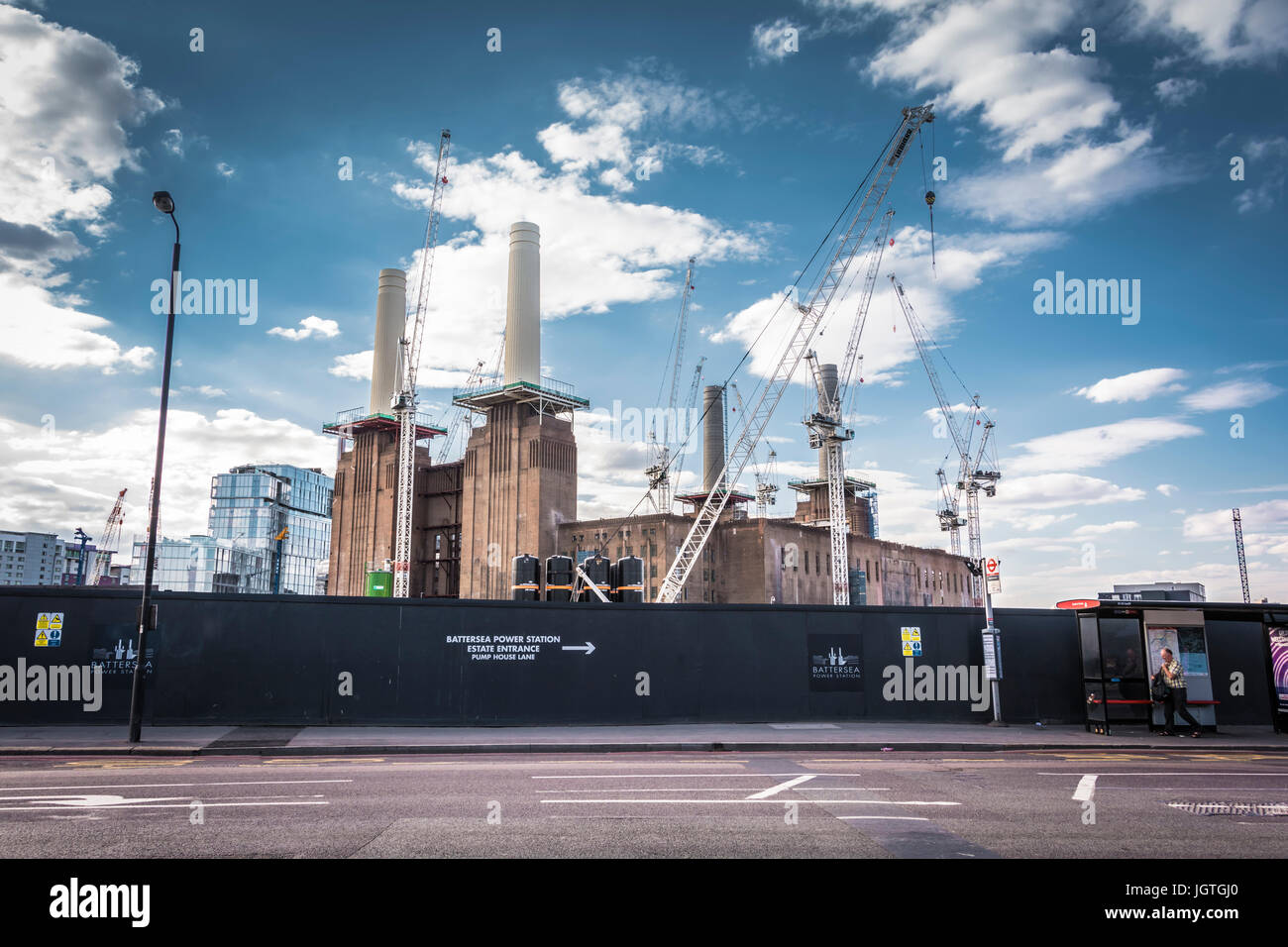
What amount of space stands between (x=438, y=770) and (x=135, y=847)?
6552 millimetres

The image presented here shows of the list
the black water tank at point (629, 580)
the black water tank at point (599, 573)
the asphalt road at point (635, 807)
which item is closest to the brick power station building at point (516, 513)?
the black water tank at point (599, 573)

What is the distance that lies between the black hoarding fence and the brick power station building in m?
71.6

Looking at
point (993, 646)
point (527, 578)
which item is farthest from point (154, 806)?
point (527, 578)

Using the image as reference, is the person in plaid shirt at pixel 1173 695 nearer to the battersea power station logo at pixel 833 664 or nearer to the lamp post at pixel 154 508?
the battersea power station logo at pixel 833 664

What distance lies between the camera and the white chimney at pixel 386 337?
371 ft

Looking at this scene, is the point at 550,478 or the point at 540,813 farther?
the point at 550,478

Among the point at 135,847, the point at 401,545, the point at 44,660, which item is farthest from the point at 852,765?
the point at 401,545

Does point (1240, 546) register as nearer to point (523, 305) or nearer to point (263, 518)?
point (523, 305)

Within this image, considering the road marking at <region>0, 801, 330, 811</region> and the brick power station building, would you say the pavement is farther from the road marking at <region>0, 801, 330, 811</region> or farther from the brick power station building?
the brick power station building

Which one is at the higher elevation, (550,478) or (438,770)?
(550,478)

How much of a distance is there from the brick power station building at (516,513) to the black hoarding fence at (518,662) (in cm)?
7160
